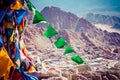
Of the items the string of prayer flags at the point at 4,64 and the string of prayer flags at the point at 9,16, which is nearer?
the string of prayer flags at the point at 4,64

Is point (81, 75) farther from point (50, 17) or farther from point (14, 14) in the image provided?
point (50, 17)

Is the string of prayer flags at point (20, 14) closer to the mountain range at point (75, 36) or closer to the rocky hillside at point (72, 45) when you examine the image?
the rocky hillside at point (72, 45)

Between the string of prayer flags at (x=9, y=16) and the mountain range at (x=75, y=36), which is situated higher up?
the string of prayer flags at (x=9, y=16)

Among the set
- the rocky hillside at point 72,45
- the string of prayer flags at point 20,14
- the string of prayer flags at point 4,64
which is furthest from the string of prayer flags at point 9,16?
the string of prayer flags at point 4,64

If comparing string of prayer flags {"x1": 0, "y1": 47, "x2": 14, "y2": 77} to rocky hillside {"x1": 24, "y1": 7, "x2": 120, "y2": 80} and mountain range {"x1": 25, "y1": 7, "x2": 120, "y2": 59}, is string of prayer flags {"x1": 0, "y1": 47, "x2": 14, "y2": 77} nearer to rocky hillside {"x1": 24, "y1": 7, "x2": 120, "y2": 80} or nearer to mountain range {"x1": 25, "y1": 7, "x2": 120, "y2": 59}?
rocky hillside {"x1": 24, "y1": 7, "x2": 120, "y2": 80}

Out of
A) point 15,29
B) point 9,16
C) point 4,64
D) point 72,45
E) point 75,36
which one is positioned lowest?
point 72,45

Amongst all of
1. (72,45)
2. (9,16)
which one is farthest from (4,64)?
(72,45)

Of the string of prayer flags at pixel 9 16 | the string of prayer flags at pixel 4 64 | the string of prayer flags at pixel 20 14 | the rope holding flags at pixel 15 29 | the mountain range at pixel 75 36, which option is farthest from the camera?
the mountain range at pixel 75 36

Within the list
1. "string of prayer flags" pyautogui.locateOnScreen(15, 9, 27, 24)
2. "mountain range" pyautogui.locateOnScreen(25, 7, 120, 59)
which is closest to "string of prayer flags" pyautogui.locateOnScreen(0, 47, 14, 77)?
"string of prayer flags" pyautogui.locateOnScreen(15, 9, 27, 24)

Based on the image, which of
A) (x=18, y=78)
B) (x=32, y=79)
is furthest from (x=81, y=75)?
(x=18, y=78)

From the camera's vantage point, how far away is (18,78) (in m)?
4.98

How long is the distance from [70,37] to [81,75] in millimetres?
96133

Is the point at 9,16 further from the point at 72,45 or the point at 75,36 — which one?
the point at 75,36

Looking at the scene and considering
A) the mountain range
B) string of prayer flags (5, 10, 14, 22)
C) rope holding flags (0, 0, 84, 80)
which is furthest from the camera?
the mountain range
